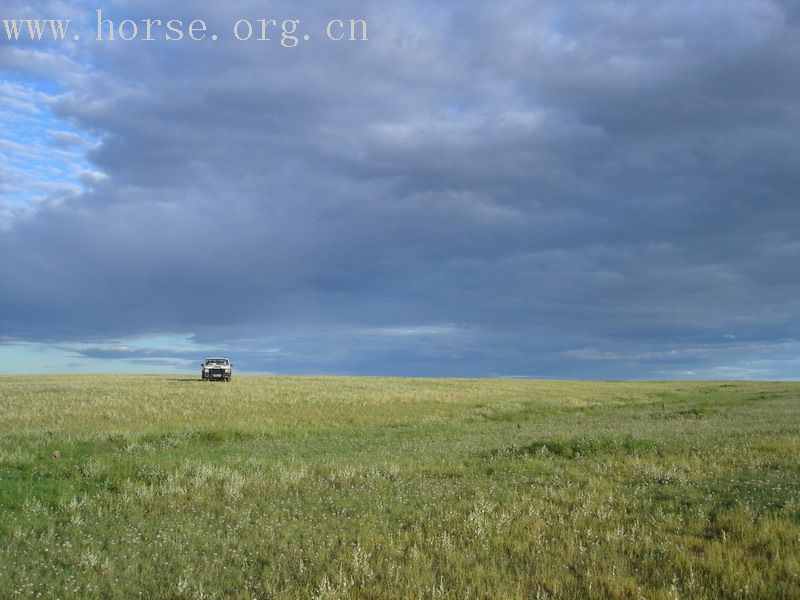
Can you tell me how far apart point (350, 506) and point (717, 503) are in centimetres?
614

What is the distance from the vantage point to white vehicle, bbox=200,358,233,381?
70.5 m

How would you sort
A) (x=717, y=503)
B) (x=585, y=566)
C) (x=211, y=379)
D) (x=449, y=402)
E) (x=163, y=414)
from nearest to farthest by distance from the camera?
1. (x=585, y=566)
2. (x=717, y=503)
3. (x=163, y=414)
4. (x=449, y=402)
5. (x=211, y=379)

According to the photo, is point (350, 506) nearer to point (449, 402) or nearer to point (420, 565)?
point (420, 565)

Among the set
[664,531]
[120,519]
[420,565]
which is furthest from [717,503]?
[120,519]

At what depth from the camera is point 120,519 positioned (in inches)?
389

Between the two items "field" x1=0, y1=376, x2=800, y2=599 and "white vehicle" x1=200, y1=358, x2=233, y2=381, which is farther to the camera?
"white vehicle" x1=200, y1=358, x2=233, y2=381

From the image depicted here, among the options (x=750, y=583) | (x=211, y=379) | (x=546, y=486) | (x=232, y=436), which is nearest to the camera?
(x=750, y=583)

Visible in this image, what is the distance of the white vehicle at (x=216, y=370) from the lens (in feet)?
231

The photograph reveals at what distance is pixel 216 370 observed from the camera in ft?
233

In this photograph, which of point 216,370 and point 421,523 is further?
point 216,370

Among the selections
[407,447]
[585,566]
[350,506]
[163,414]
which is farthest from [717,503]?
[163,414]

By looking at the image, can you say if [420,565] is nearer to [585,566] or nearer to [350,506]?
[585,566]

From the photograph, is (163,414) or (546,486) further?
(163,414)

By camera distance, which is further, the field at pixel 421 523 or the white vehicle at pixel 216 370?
the white vehicle at pixel 216 370
